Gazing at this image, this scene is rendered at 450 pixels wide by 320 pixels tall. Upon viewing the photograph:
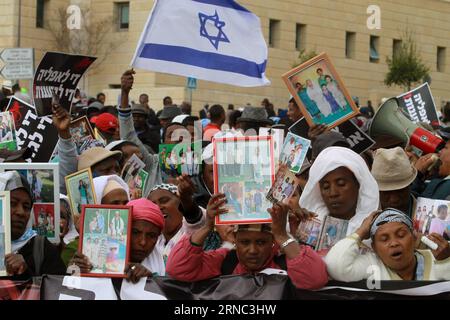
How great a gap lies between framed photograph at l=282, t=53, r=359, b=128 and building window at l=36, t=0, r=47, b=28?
4340cm

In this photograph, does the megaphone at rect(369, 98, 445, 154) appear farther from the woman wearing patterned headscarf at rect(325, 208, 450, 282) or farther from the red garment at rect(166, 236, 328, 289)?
the red garment at rect(166, 236, 328, 289)

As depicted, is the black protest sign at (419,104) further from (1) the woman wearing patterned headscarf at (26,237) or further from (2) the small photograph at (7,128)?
(1) the woman wearing patterned headscarf at (26,237)

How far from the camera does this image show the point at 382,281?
6.28m

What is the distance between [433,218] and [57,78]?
4.02 metres

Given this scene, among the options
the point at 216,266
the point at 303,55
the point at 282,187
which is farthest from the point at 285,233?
the point at 303,55

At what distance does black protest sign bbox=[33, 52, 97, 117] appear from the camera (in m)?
9.77

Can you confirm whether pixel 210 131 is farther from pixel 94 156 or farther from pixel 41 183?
pixel 41 183

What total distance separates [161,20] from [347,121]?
5.45 ft

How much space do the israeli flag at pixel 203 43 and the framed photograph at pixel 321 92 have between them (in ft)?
2.40

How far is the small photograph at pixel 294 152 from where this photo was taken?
7984 millimetres

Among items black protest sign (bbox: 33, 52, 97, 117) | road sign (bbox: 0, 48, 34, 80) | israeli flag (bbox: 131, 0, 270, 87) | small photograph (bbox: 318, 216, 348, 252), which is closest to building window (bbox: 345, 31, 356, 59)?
road sign (bbox: 0, 48, 34, 80)

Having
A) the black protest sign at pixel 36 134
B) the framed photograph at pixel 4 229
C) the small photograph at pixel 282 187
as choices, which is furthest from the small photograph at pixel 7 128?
the small photograph at pixel 282 187
